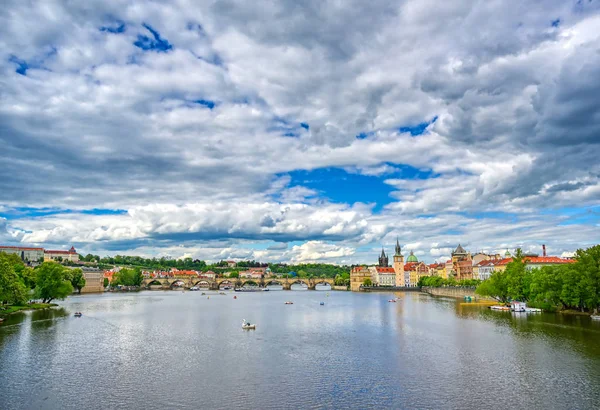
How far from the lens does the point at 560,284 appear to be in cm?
6950

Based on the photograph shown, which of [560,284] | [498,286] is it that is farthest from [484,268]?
[560,284]

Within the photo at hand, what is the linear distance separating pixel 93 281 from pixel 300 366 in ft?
502

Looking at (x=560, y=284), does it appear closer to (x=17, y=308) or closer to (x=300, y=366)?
(x=300, y=366)

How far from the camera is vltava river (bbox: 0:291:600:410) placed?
1095 inches

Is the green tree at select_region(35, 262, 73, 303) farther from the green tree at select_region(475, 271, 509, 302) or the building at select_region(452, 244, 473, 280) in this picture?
the building at select_region(452, 244, 473, 280)

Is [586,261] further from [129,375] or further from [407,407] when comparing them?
[129,375]

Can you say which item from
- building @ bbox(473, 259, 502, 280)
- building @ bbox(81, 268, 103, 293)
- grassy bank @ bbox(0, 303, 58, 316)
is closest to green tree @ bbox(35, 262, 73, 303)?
grassy bank @ bbox(0, 303, 58, 316)

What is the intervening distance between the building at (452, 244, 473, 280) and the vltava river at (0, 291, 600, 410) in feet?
370

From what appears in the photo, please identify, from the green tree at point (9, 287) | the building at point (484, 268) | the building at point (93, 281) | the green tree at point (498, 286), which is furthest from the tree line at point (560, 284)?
the building at point (93, 281)

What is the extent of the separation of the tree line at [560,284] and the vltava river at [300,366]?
14.8ft

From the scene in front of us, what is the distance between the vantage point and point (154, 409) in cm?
2612

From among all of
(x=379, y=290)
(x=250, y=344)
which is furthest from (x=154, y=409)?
(x=379, y=290)

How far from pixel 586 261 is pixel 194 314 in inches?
2284

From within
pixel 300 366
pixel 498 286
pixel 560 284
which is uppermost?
pixel 560 284
